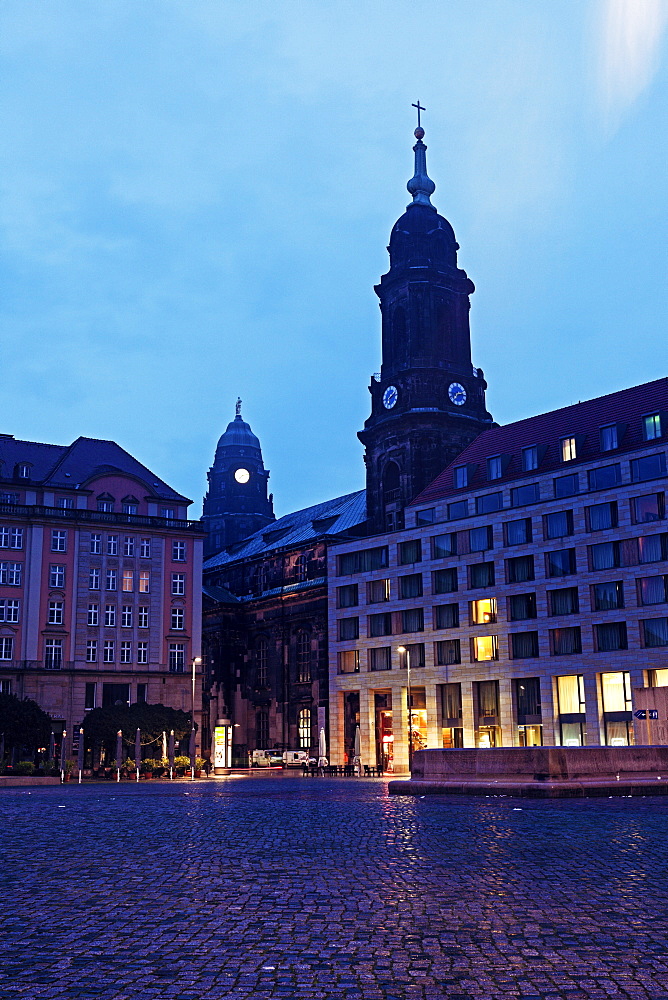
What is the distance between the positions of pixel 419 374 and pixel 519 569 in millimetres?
26058

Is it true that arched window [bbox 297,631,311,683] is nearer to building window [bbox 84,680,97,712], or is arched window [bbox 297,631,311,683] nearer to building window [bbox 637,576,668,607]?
building window [bbox 84,680,97,712]

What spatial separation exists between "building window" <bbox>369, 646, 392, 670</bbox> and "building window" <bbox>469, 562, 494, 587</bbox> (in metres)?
11.5

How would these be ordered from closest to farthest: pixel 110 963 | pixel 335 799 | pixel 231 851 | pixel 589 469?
pixel 110 963 → pixel 231 851 → pixel 335 799 → pixel 589 469

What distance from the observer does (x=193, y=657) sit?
9344 centimetres

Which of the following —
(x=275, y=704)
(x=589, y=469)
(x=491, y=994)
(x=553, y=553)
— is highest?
(x=589, y=469)

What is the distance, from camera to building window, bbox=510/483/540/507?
8481cm

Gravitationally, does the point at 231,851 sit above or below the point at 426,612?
below

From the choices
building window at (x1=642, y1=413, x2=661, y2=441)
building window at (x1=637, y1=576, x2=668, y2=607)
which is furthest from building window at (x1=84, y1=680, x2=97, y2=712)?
building window at (x1=642, y1=413, x2=661, y2=441)

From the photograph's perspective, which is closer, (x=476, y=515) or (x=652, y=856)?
(x=652, y=856)

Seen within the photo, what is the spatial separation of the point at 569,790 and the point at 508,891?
19479 mm

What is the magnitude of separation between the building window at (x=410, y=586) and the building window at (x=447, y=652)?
16.0 feet

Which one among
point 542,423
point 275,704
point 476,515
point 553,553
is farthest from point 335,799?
point 275,704

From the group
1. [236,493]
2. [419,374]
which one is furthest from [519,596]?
[236,493]

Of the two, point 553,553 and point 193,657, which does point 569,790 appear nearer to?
point 553,553
